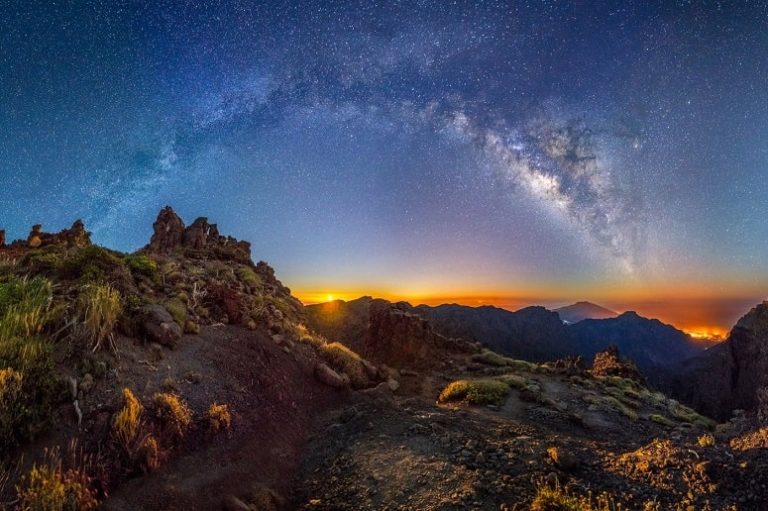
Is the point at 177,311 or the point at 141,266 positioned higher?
the point at 141,266

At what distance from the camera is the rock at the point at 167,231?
34250 millimetres

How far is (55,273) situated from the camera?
42.5 ft

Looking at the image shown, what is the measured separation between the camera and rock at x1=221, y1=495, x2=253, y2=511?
23.2 ft

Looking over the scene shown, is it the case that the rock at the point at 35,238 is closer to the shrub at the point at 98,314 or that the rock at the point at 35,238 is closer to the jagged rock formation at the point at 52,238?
the jagged rock formation at the point at 52,238

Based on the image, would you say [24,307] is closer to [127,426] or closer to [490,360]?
[127,426]

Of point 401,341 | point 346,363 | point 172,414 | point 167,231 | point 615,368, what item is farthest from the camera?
point 167,231

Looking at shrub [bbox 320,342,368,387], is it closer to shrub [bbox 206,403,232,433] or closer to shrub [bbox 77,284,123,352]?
shrub [bbox 206,403,232,433]

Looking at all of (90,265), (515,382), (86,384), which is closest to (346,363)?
(515,382)

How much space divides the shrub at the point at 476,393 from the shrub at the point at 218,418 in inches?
385

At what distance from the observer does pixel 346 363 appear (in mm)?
16828

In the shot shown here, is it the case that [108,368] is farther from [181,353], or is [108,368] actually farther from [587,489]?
[587,489]

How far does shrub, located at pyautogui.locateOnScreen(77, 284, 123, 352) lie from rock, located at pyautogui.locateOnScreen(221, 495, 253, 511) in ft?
17.6

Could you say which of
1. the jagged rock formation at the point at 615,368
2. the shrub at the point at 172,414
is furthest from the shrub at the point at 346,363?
the jagged rock formation at the point at 615,368

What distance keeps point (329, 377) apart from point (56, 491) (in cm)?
973
